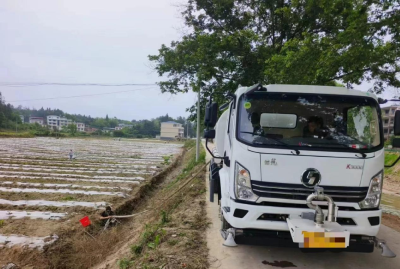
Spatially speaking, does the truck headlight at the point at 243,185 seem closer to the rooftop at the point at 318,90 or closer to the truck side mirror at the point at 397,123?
the rooftop at the point at 318,90

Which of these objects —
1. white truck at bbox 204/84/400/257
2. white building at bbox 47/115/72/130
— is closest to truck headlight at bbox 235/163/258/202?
white truck at bbox 204/84/400/257

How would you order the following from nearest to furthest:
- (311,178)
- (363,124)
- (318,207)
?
(318,207), (311,178), (363,124)

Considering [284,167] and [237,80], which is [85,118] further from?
[284,167]

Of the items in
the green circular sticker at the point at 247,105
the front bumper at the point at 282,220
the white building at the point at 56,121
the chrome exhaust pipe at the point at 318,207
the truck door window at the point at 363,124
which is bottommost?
the front bumper at the point at 282,220

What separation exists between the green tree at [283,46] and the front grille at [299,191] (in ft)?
17.3

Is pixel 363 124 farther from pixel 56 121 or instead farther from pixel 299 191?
pixel 56 121

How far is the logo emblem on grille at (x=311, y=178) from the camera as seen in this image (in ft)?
11.2

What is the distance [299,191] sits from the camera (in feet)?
11.4

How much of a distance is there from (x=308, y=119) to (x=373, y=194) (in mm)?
1223

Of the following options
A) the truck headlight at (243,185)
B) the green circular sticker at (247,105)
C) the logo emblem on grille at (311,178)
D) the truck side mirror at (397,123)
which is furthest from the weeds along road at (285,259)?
the green circular sticker at (247,105)

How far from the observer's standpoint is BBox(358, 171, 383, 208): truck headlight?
3490 millimetres

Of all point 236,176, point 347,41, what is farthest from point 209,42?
point 236,176

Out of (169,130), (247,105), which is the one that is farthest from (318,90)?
(169,130)

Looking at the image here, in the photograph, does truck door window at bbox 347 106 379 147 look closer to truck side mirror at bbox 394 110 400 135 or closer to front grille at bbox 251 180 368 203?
truck side mirror at bbox 394 110 400 135
